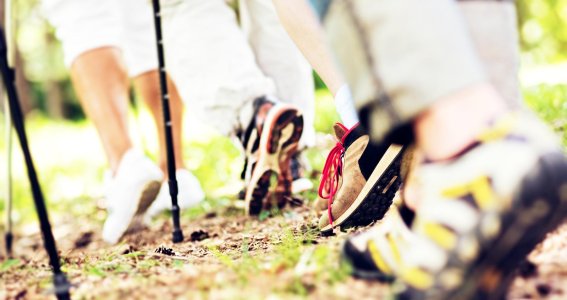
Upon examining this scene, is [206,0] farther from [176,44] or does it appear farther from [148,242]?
[148,242]

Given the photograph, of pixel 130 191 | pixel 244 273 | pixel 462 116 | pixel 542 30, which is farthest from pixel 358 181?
pixel 542 30

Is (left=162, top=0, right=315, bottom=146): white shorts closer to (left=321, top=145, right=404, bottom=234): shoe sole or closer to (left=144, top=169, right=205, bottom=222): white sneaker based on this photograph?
(left=144, top=169, right=205, bottom=222): white sneaker

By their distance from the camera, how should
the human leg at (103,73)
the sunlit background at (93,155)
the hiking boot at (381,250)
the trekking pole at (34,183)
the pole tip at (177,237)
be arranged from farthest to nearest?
the sunlit background at (93,155), the human leg at (103,73), the pole tip at (177,237), the trekking pole at (34,183), the hiking boot at (381,250)

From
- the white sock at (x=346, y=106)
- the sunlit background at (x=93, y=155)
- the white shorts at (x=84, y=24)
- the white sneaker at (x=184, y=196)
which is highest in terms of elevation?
the white shorts at (x=84, y=24)

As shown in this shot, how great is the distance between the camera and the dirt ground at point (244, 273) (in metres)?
1.13

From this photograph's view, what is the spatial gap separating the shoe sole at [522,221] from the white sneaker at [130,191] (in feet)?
4.87

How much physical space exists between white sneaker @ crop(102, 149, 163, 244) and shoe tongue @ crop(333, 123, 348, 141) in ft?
2.70

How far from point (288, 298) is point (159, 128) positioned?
76.8 inches

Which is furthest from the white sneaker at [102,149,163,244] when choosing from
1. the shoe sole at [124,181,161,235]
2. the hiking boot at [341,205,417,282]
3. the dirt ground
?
the hiking boot at [341,205,417,282]

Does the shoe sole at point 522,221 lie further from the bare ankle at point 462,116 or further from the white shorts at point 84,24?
the white shorts at point 84,24

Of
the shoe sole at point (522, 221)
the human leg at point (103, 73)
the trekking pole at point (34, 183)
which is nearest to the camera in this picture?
the shoe sole at point (522, 221)

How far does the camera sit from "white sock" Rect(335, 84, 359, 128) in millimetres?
1646

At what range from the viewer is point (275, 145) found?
7.39ft

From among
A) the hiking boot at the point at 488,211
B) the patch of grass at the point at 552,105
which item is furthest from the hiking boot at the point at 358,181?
the patch of grass at the point at 552,105
